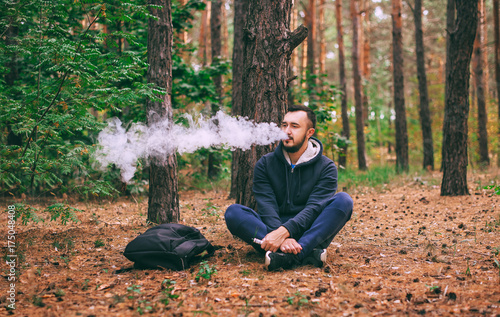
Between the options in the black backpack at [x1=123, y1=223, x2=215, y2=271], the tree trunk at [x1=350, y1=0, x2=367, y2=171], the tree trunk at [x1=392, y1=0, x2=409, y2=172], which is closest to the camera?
the black backpack at [x1=123, y1=223, x2=215, y2=271]

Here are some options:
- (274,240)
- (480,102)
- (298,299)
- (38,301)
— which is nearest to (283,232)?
(274,240)

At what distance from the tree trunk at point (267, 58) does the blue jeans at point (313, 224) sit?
1.31m

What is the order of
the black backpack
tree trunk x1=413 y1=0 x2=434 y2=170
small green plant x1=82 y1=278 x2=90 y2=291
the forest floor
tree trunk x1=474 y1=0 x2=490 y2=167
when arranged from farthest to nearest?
tree trunk x1=474 y1=0 x2=490 y2=167, tree trunk x1=413 y1=0 x2=434 y2=170, the black backpack, small green plant x1=82 y1=278 x2=90 y2=291, the forest floor

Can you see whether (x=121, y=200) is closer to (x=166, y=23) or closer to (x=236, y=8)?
(x=166, y=23)

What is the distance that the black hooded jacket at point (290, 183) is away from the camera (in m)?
3.96

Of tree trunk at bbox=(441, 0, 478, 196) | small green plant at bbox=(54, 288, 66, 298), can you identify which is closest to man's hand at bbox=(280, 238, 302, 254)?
small green plant at bbox=(54, 288, 66, 298)

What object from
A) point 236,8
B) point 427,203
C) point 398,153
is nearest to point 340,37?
point 398,153

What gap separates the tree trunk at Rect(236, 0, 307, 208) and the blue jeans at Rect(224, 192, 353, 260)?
131 centimetres

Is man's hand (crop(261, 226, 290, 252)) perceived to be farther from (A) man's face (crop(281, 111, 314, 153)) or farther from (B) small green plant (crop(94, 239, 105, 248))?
(B) small green plant (crop(94, 239, 105, 248))

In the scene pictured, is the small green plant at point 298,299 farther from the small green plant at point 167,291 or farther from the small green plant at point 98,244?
the small green plant at point 98,244

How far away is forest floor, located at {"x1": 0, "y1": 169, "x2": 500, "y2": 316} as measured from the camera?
8.79 feet

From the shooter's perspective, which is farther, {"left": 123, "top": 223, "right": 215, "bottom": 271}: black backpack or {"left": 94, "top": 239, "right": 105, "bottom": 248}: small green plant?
{"left": 94, "top": 239, "right": 105, "bottom": 248}: small green plant

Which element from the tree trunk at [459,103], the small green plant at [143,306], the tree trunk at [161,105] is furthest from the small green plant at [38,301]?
the tree trunk at [459,103]

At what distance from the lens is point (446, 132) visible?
24.7 ft
